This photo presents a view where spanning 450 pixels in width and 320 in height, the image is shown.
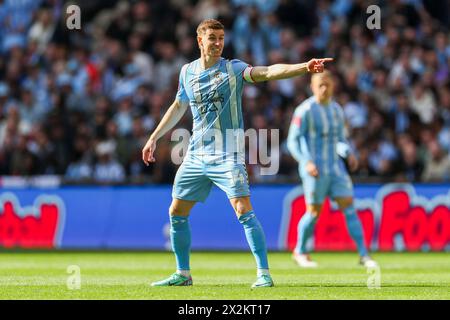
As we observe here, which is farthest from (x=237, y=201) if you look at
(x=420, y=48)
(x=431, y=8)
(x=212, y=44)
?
(x=431, y=8)

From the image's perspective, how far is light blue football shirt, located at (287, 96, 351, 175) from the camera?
1334 centimetres

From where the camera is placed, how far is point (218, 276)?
11141mm

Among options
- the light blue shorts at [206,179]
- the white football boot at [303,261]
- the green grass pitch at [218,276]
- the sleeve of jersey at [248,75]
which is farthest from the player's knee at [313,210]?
the sleeve of jersey at [248,75]

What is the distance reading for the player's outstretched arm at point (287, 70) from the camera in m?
8.47

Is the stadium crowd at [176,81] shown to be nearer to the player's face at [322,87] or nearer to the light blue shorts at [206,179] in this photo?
the player's face at [322,87]

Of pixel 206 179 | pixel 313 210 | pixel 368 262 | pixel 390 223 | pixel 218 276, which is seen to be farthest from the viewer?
pixel 390 223

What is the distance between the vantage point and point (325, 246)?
16922 mm

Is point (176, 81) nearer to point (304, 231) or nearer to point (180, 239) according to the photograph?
point (304, 231)

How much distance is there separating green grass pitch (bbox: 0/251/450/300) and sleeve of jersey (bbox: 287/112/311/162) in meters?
1.45

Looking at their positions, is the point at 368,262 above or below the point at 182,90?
below

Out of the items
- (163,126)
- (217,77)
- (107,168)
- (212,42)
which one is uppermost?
(212,42)

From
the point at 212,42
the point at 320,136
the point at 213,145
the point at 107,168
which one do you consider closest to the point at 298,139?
the point at 320,136

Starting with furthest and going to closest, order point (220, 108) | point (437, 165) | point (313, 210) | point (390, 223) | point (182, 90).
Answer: point (437, 165), point (390, 223), point (313, 210), point (182, 90), point (220, 108)

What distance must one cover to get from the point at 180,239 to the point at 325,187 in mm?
4068
